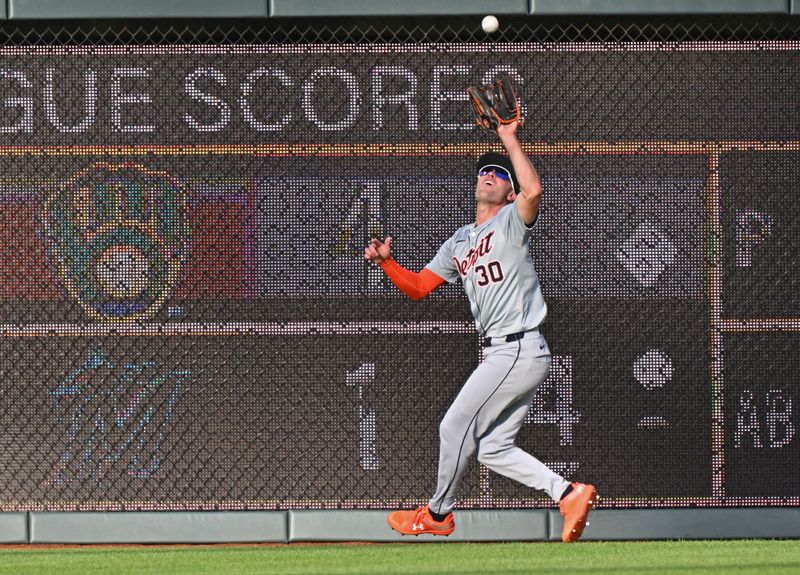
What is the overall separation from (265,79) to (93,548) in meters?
2.46

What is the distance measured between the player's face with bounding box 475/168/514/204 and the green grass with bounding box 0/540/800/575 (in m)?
1.58

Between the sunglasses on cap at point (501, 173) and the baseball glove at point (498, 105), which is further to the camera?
the sunglasses on cap at point (501, 173)

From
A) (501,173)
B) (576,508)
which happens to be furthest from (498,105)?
(576,508)

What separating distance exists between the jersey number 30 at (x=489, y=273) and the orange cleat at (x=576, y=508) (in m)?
0.95

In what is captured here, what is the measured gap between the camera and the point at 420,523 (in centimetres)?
533

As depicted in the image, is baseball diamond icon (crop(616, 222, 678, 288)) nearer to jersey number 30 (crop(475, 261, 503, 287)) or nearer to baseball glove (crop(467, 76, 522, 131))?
jersey number 30 (crop(475, 261, 503, 287))

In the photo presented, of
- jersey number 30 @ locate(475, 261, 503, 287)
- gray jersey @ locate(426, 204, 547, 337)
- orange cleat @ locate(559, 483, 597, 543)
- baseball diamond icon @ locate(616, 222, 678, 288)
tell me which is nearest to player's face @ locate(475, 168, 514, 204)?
gray jersey @ locate(426, 204, 547, 337)

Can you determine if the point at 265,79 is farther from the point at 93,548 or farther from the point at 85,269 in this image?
the point at 93,548

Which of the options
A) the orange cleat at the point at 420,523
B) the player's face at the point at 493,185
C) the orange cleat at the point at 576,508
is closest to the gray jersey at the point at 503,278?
the player's face at the point at 493,185

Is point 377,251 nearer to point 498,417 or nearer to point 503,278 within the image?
point 503,278

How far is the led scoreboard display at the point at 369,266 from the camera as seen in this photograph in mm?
5855

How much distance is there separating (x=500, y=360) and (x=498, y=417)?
27 centimetres

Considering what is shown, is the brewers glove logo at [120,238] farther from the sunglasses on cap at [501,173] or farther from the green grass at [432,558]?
the sunglasses on cap at [501,173]

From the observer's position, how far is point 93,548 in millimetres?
5977
